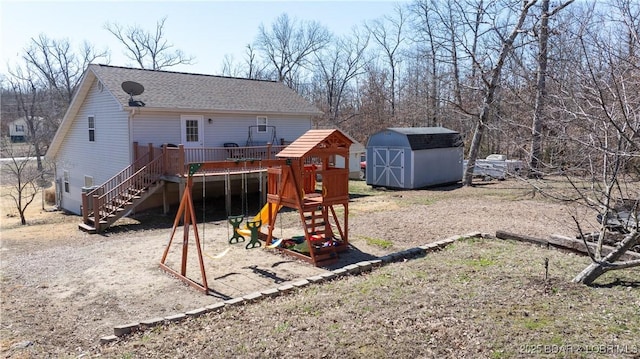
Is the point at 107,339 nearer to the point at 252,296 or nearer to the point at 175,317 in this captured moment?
the point at 175,317

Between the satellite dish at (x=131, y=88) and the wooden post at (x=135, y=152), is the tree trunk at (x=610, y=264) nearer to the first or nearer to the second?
the wooden post at (x=135, y=152)

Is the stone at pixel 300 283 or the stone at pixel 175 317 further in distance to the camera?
the stone at pixel 300 283

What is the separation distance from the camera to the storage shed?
20141 millimetres

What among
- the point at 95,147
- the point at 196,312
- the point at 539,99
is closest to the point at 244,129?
the point at 95,147

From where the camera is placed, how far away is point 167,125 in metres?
16.9

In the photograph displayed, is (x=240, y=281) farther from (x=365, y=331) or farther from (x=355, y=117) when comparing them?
(x=355, y=117)

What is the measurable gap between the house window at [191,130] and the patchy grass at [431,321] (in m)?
11.7

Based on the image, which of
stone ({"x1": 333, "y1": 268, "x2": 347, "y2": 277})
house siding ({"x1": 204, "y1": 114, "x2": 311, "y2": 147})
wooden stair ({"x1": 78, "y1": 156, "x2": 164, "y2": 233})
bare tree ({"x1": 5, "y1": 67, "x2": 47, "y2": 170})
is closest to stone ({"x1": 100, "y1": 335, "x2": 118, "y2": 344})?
stone ({"x1": 333, "y1": 268, "x2": 347, "y2": 277})

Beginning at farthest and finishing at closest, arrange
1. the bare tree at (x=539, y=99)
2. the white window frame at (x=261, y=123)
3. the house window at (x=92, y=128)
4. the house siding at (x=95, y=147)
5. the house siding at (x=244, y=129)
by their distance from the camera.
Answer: the white window frame at (x=261, y=123) → the house window at (x=92, y=128) → the house siding at (x=244, y=129) → the house siding at (x=95, y=147) → the bare tree at (x=539, y=99)

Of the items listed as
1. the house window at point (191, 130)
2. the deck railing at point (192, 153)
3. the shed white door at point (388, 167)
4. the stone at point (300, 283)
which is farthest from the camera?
the shed white door at point (388, 167)

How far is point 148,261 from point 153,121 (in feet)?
27.4

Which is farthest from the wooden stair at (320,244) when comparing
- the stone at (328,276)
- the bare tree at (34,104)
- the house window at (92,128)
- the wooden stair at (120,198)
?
the bare tree at (34,104)

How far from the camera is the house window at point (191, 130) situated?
1753 cm

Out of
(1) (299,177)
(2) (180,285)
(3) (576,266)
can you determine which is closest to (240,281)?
(2) (180,285)
